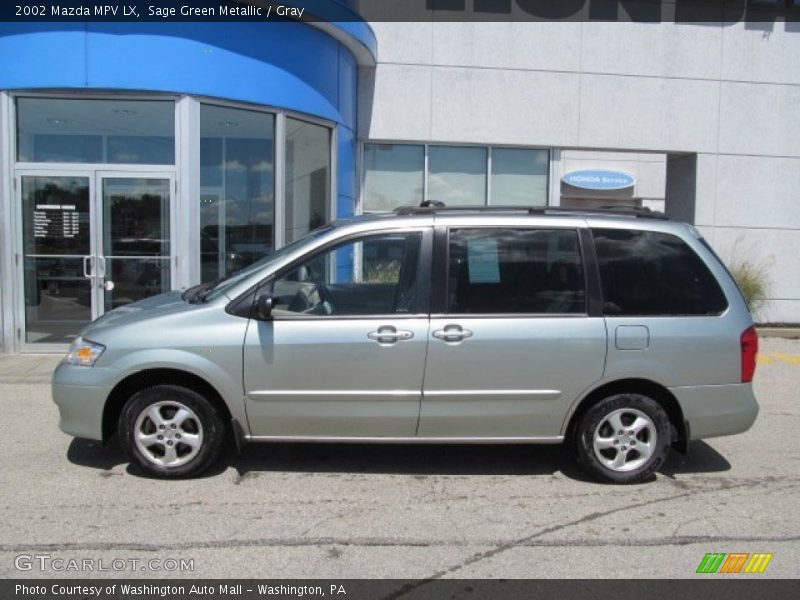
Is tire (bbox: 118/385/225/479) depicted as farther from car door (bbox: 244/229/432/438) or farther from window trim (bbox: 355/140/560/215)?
window trim (bbox: 355/140/560/215)

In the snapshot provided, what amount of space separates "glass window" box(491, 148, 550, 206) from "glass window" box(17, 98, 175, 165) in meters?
6.04

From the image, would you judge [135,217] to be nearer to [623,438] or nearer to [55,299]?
[55,299]

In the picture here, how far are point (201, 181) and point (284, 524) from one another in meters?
6.10

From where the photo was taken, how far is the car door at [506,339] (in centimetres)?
439

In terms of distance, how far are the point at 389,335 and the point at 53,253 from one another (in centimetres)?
630

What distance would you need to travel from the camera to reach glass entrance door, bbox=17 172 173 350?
28.3 feet

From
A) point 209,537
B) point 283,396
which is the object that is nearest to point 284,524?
point 209,537

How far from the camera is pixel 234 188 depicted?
9.29 meters

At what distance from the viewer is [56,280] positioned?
8758 millimetres

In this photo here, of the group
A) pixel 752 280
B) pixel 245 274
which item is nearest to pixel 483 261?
pixel 245 274

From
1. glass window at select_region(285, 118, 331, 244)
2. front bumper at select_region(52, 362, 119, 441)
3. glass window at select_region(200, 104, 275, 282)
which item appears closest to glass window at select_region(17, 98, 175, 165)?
glass window at select_region(200, 104, 275, 282)
